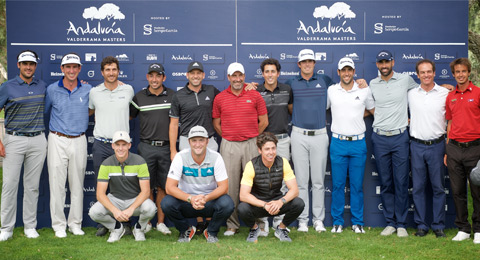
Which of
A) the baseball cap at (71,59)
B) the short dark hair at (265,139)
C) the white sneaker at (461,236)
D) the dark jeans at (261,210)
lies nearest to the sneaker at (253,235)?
the dark jeans at (261,210)

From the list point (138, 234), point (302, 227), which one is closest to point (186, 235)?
point (138, 234)

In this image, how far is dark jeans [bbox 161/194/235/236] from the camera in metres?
5.26

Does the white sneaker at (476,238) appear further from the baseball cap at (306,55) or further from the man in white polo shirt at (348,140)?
the baseball cap at (306,55)

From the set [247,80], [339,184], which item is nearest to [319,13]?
[247,80]

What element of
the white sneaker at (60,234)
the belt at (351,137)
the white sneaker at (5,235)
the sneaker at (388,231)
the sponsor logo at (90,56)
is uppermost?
the sponsor logo at (90,56)

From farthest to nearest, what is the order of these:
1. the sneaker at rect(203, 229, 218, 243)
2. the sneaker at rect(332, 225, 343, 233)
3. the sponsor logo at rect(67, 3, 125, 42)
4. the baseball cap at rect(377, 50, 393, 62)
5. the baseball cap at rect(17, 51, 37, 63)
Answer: the sponsor logo at rect(67, 3, 125, 42) → the sneaker at rect(332, 225, 343, 233) → the baseball cap at rect(377, 50, 393, 62) → the baseball cap at rect(17, 51, 37, 63) → the sneaker at rect(203, 229, 218, 243)

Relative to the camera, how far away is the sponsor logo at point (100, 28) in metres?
6.29

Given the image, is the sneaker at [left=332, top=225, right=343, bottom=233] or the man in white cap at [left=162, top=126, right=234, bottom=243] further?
the sneaker at [left=332, top=225, right=343, bottom=233]

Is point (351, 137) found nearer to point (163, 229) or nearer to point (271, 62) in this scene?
point (271, 62)

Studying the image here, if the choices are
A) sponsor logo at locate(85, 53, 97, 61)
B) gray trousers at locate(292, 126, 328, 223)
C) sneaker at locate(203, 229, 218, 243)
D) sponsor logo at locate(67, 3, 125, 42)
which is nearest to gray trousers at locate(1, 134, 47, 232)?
sponsor logo at locate(85, 53, 97, 61)

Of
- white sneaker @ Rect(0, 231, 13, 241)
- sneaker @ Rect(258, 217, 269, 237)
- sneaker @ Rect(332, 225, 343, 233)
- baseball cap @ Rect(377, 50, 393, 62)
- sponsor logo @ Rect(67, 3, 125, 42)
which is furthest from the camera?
sponsor logo @ Rect(67, 3, 125, 42)

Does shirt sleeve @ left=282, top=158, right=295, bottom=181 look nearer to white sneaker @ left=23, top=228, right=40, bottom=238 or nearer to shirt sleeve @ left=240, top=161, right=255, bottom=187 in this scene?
shirt sleeve @ left=240, top=161, right=255, bottom=187

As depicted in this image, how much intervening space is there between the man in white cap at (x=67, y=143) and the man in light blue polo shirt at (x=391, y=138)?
353 cm

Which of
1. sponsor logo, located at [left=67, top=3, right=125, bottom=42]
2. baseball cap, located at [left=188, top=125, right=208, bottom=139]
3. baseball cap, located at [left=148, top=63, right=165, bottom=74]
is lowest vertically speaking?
baseball cap, located at [left=188, top=125, right=208, bottom=139]
